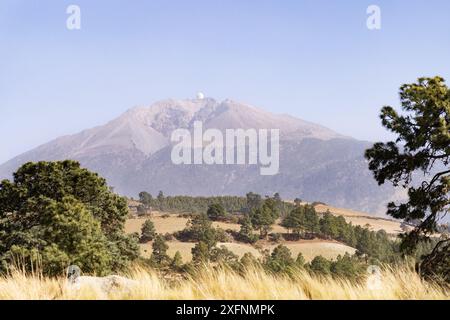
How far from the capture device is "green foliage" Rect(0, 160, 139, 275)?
153ft

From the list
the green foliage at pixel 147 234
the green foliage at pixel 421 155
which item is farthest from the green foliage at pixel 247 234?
the green foliage at pixel 421 155

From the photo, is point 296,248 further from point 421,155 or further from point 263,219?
point 421,155

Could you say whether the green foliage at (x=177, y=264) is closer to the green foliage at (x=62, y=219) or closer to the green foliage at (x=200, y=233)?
→ the green foliage at (x=200, y=233)

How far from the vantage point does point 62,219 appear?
47.9 meters

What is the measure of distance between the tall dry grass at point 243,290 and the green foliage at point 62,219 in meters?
35.7

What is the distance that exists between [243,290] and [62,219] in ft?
143

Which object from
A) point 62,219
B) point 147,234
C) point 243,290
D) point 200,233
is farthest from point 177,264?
point 243,290

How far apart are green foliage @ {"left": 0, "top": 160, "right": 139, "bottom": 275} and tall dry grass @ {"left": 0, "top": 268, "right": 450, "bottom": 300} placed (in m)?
35.7

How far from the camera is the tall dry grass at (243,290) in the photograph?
7.19m

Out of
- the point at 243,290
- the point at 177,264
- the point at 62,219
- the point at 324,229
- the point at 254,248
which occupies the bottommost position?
the point at 254,248

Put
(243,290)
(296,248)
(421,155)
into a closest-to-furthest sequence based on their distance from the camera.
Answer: (243,290) < (421,155) < (296,248)
